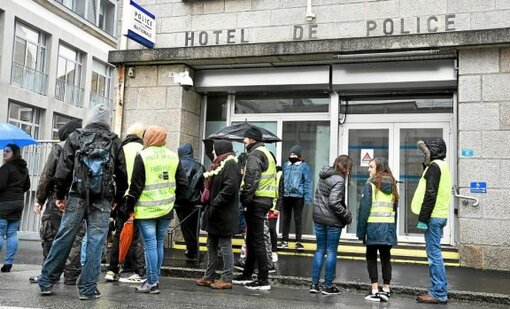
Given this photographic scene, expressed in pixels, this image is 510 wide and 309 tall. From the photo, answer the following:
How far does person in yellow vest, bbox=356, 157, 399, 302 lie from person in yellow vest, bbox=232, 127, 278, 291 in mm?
1209

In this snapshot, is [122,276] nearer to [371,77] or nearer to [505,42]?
[371,77]

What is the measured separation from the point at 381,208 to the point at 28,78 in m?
22.2

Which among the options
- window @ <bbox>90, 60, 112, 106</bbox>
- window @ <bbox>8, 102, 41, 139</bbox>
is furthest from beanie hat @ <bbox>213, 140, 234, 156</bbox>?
window @ <bbox>90, 60, 112, 106</bbox>

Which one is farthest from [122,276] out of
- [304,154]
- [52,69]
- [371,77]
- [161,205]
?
[52,69]

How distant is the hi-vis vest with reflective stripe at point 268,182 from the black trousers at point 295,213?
8.71 ft

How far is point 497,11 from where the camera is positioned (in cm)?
893

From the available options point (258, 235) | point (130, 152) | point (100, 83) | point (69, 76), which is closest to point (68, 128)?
point (130, 152)

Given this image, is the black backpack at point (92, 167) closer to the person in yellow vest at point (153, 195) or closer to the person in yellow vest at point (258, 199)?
the person in yellow vest at point (153, 195)

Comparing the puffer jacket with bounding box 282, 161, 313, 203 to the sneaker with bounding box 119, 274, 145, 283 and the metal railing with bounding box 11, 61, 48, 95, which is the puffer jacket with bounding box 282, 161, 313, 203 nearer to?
the sneaker with bounding box 119, 274, 145, 283

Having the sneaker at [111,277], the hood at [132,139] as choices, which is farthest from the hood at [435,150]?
the sneaker at [111,277]

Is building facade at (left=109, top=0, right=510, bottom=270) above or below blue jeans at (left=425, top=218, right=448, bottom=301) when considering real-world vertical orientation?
above

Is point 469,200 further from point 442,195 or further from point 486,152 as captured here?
point 442,195

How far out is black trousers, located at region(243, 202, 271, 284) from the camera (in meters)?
6.53

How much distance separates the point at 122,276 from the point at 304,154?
4.89 metres
